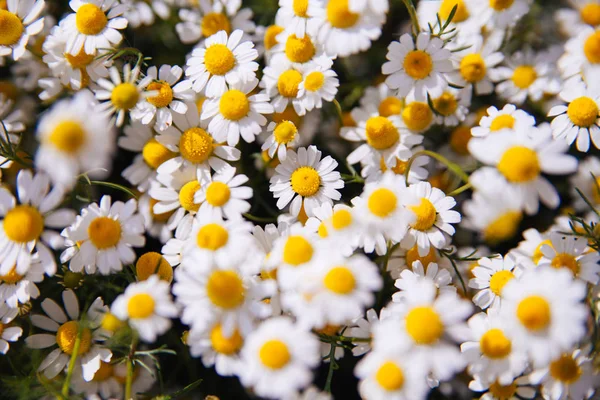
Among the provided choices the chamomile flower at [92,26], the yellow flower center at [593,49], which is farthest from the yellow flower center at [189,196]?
the yellow flower center at [593,49]

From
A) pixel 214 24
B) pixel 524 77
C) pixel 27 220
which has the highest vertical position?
pixel 214 24

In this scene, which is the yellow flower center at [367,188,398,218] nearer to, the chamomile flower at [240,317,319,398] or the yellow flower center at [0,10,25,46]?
the chamomile flower at [240,317,319,398]

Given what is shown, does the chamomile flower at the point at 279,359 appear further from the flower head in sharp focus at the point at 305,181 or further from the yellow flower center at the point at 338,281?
the flower head in sharp focus at the point at 305,181

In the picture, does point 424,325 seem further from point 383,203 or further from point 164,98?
point 164,98

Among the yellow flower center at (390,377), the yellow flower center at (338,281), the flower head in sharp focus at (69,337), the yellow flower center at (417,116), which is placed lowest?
the flower head in sharp focus at (69,337)

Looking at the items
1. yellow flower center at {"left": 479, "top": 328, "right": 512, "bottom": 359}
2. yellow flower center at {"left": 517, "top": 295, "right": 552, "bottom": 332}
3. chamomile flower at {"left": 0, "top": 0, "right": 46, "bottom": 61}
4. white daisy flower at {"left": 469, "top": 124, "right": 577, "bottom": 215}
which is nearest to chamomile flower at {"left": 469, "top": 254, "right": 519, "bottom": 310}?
yellow flower center at {"left": 479, "top": 328, "right": 512, "bottom": 359}

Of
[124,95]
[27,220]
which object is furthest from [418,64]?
[27,220]
